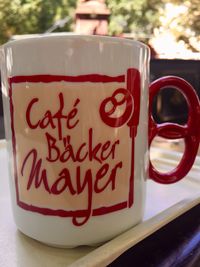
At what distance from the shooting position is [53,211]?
0.66ft

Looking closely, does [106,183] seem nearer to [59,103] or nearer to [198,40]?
[59,103]

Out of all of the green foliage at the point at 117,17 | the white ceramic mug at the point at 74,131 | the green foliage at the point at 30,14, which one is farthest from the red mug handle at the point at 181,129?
the green foliage at the point at 30,14

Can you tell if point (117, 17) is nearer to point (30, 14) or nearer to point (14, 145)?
point (30, 14)

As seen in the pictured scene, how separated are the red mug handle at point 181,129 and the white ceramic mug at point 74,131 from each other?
1.3 inches

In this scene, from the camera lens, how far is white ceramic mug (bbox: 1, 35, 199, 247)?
0.19 metres

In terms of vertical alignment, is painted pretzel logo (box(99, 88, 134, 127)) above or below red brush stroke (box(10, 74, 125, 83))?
below

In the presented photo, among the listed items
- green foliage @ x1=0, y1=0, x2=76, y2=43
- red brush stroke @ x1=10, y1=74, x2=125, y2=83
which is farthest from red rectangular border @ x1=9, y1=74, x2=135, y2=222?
green foliage @ x1=0, y1=0, x2=76, y2=43

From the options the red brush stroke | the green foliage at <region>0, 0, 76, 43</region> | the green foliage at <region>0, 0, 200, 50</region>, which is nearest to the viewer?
the red brush stroke

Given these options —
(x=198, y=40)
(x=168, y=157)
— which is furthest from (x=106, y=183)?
(x=198, y=40)

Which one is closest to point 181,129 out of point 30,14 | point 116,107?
point 116,107

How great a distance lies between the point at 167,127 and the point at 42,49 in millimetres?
122

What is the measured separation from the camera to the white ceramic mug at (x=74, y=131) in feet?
0.62

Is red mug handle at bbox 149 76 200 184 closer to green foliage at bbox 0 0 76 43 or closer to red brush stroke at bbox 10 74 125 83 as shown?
red brush stroke at bbox 10 74 125 83

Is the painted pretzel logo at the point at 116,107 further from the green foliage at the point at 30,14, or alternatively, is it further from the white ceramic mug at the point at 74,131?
the green foliage at the point at 30,14
